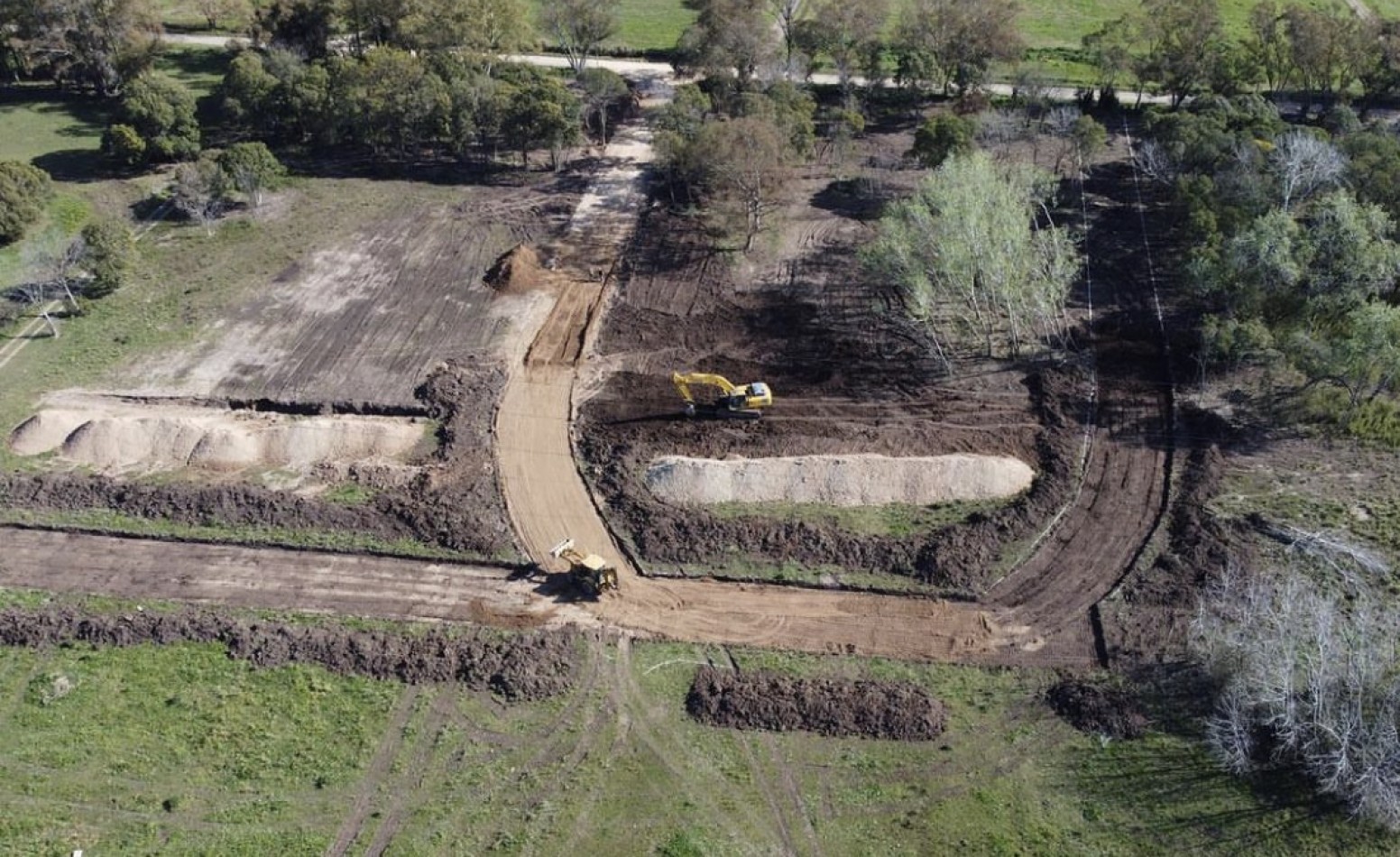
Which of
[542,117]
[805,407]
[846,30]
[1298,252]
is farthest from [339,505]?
[846,30]

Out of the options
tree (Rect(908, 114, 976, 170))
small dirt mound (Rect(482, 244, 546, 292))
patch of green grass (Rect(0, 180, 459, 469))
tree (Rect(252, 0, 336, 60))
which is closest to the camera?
patch of green grass (Rect(0, 180, 459, 469))

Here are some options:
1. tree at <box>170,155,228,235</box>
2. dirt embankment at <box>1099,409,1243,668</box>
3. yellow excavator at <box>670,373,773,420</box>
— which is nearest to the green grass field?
dirt embankment at <box>1099,409,1243,668</box>

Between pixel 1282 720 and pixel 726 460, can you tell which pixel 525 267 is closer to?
pixel 726 460

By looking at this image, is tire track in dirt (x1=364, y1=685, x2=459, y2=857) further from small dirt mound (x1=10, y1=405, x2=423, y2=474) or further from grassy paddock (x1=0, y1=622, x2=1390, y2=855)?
small dirt mound (x1=10, y1=405, x2=423, y2=474)

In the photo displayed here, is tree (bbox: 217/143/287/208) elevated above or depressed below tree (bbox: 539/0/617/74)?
below

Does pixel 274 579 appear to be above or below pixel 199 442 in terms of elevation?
below

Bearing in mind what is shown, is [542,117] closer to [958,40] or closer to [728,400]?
[728,400]

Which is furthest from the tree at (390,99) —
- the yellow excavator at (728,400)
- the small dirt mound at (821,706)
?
the small dirt mound at (821,706)
